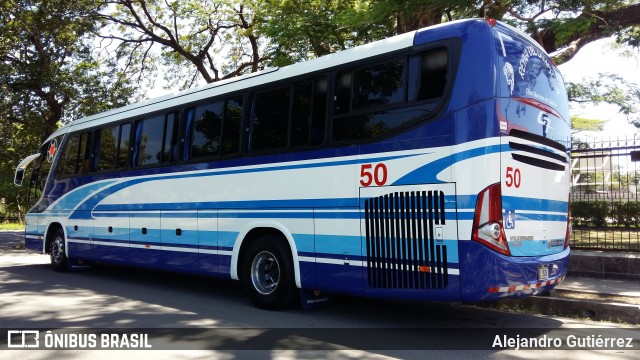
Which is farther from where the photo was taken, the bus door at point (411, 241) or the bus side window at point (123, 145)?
the bus side window at point (123, 145)

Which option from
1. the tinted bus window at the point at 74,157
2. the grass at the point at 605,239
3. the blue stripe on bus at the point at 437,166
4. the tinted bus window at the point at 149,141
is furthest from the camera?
the tinted bus window at the point at 74,157

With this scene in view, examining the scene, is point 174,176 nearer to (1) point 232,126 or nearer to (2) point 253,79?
(1) point 232,126

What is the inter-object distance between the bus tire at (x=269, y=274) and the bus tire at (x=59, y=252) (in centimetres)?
640

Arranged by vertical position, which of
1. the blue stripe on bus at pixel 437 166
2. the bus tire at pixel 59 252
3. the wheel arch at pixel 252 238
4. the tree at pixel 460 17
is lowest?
the bus tire at pixel 59 252

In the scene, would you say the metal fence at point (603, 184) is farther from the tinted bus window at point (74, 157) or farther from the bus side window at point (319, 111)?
the tinted bus window at point (74, 157)

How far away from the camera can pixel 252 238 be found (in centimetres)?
784

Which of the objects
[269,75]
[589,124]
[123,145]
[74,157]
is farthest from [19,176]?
[589,124]

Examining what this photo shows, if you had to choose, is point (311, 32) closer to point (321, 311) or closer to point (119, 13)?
point (321, 311)

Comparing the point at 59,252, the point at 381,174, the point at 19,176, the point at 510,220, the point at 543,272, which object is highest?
the point at 19,176

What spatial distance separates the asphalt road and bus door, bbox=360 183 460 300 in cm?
62

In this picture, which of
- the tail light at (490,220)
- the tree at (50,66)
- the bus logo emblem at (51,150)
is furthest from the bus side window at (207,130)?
the tree at (50,66)

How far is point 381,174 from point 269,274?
2536 millimetres

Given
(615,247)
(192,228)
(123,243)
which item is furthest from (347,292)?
(615,247)

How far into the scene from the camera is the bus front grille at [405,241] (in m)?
5.62
